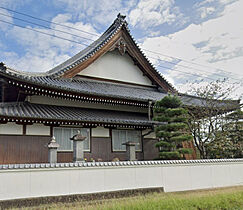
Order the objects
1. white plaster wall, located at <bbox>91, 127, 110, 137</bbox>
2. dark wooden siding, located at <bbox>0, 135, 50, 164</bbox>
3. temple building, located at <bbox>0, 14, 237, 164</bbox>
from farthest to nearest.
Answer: white plaster wall, located at <bbox>91, 127, 110, 137</bbox>, temple building, located at <bbox>0, 14, 237, 164</bbox>, dark wooden siding, located at <bbox>0, 135, 50, 164</bbox>

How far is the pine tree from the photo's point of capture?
405 inches

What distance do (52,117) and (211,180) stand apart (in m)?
6.94

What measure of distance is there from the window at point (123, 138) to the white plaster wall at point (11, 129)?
4.28 meters

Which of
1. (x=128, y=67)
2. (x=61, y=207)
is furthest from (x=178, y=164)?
(x=128, y=67)

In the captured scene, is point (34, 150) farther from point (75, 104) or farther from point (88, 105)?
point (88, 105)

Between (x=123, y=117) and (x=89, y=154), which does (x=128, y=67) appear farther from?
(x=89, y=154)

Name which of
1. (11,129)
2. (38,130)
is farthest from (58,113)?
(11,129)

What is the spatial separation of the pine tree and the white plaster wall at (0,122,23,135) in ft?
18.4

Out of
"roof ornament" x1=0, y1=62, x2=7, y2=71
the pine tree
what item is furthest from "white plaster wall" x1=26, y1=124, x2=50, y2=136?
the pine tree

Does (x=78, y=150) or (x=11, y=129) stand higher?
(x=11, y=129)

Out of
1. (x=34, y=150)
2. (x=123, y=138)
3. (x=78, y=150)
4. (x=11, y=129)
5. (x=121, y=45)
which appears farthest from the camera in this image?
(x=121, y=45)

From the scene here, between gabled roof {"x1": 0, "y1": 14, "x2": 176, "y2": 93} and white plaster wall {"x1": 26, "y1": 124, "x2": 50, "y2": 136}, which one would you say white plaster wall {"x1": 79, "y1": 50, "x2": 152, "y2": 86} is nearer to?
gabled roof {"x1": 0, "y1": 14, "x2": 176, "y2": 93}

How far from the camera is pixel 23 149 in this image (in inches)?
368

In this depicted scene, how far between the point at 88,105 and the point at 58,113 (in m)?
2.24
